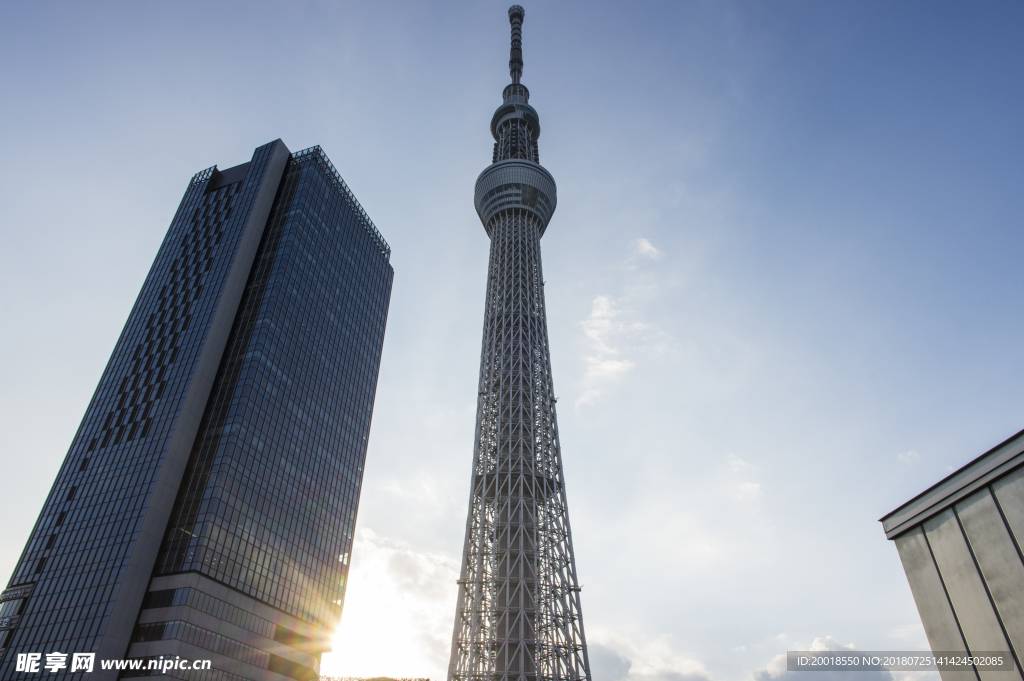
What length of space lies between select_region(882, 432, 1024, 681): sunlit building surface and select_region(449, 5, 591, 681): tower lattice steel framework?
42.9 m

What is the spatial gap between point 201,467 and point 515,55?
9250 cm

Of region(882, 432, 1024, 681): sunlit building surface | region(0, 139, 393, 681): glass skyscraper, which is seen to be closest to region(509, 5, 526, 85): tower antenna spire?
region(0, 139, 393, 681): glass skyscraper

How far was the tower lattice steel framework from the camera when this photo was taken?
190 ft

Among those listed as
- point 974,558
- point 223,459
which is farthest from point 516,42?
point 974,558

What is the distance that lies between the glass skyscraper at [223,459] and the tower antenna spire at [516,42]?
40245mm

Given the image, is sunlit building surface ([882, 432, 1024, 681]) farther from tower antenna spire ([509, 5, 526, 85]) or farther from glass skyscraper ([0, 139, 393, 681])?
tower antenna spire ([509, 5, 526, 85])

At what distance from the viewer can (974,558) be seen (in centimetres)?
1864

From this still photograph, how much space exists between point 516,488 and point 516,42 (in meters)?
94.7

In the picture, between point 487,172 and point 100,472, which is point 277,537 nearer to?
point 100,472

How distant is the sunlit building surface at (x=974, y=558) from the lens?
17.4 m

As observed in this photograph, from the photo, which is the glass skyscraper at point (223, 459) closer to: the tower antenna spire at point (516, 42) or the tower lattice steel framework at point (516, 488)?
the tower lattice steel framework at point (516, 488)

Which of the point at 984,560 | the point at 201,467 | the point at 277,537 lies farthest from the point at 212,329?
the point at 984,560

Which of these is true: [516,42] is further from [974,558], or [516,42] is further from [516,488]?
[974,558]

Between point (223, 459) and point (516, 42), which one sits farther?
point (516, 42)
